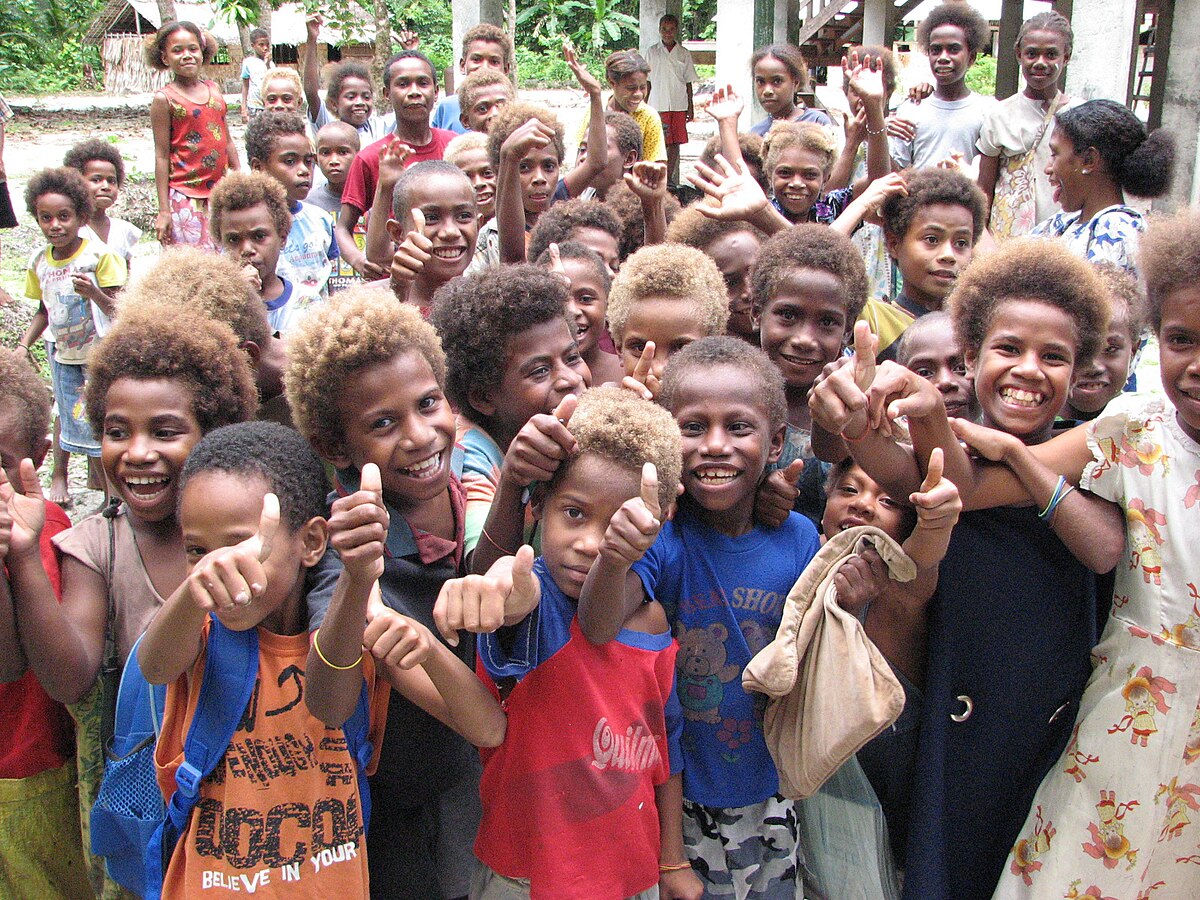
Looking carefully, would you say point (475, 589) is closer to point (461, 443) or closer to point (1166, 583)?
point (461, 443)

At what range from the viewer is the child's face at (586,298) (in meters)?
3.07

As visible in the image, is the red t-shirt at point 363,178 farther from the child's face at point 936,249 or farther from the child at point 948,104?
the child at point 948,104

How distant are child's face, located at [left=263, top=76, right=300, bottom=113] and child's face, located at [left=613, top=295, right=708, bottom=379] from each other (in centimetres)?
473

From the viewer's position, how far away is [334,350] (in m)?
2.03

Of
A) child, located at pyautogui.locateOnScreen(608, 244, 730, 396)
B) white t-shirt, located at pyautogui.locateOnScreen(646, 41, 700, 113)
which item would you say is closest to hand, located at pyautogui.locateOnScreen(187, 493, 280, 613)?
child, located at pyautogui.locateOnScreen(608, 244, 730, 396)

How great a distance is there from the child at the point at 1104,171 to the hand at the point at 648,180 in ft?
4.86

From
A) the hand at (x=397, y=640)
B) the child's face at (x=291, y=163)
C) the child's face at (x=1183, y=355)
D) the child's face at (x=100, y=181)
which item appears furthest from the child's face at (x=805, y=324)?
the child's face at (x=100, y=181)

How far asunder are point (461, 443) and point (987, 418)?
124 cm

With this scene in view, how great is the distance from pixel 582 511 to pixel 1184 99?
734 cm

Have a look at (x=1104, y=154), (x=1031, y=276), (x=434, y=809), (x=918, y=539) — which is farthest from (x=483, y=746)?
(x=1104, y=154)

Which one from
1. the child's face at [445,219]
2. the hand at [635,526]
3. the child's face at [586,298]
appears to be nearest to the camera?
the hand at [635,526]

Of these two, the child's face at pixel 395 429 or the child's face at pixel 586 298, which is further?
the child's face at pixel 586 298

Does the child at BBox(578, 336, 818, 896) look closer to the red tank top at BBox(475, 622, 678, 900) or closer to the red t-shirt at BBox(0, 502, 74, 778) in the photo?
the red tank top at BBox(475, 622, 678, 900)

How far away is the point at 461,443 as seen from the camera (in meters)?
2.38
